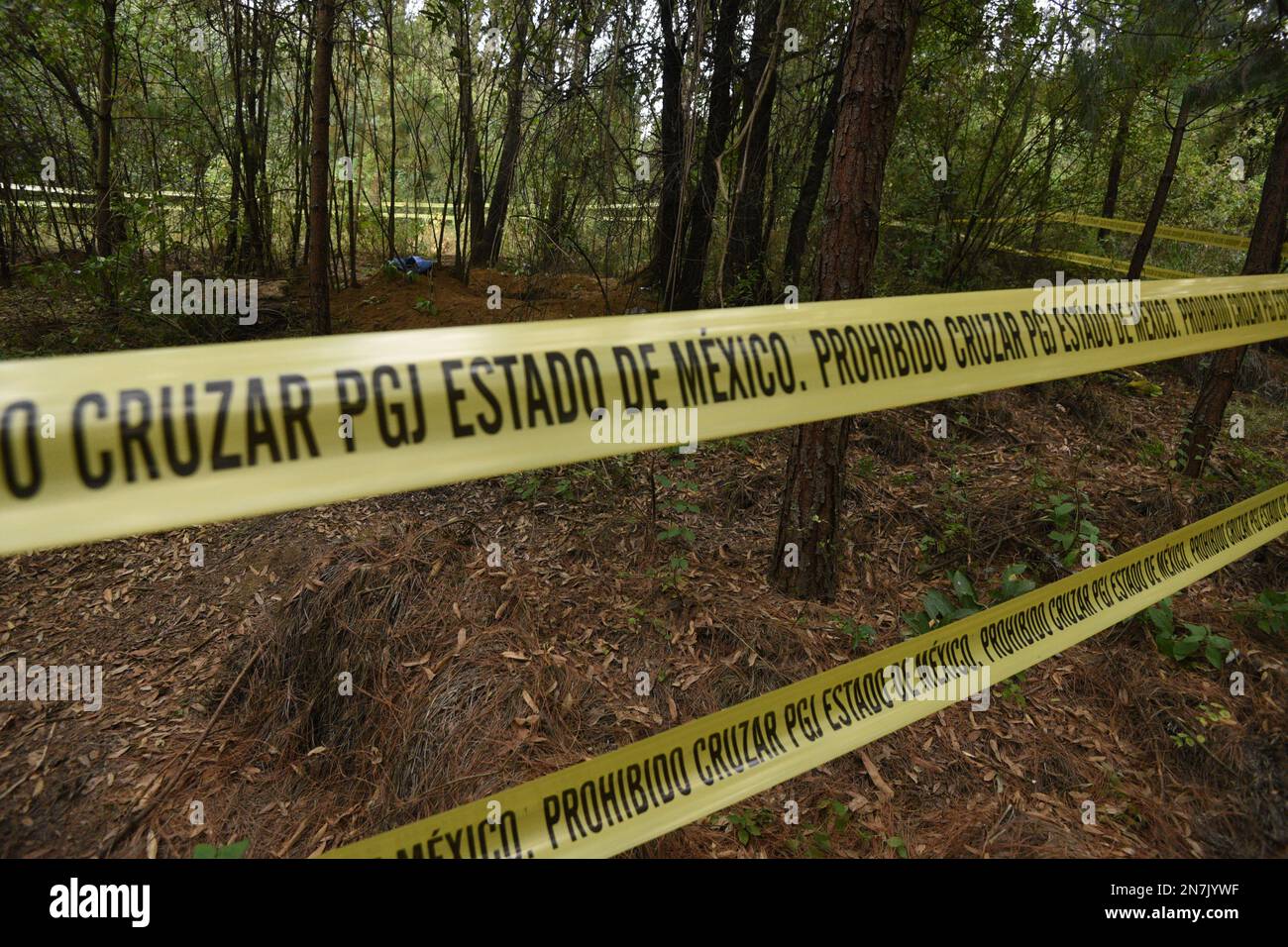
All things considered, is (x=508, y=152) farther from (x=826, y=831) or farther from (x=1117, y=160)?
(x=1117, y=160)

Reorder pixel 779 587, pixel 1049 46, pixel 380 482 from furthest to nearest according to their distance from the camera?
pixel 1049 46, pixel 779 587, pixel 380 482

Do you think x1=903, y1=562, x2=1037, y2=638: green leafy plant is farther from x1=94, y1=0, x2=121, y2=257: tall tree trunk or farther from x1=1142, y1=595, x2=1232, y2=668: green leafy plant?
x1=94, y1=0, x2=121, y2=257: tall tree trunk

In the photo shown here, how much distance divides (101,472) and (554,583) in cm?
302

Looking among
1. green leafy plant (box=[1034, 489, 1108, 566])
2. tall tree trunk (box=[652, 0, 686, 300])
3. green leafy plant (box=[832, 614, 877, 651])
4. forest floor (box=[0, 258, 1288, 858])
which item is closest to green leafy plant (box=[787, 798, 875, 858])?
forest floor (box=[0, 258, 1288, 858])

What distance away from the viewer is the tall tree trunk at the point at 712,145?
639 centimetres

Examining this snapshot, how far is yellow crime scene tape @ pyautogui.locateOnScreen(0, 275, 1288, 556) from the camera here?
105 cm

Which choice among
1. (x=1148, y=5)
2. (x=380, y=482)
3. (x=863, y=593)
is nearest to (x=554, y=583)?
(x=863, y=593)

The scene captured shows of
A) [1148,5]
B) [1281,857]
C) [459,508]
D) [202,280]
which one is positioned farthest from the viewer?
[202,280]

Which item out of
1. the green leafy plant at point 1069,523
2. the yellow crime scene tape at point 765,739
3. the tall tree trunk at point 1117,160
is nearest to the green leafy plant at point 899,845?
the yellow crime scene tape at point 765,739

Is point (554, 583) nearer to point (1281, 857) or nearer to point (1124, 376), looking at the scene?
point (1281, 857)

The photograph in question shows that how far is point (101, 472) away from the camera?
41.4 inches

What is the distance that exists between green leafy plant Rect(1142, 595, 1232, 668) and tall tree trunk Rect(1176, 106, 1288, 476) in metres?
2.31

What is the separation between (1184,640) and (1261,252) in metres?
3.26

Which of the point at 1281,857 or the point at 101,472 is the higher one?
the point at 101,472
